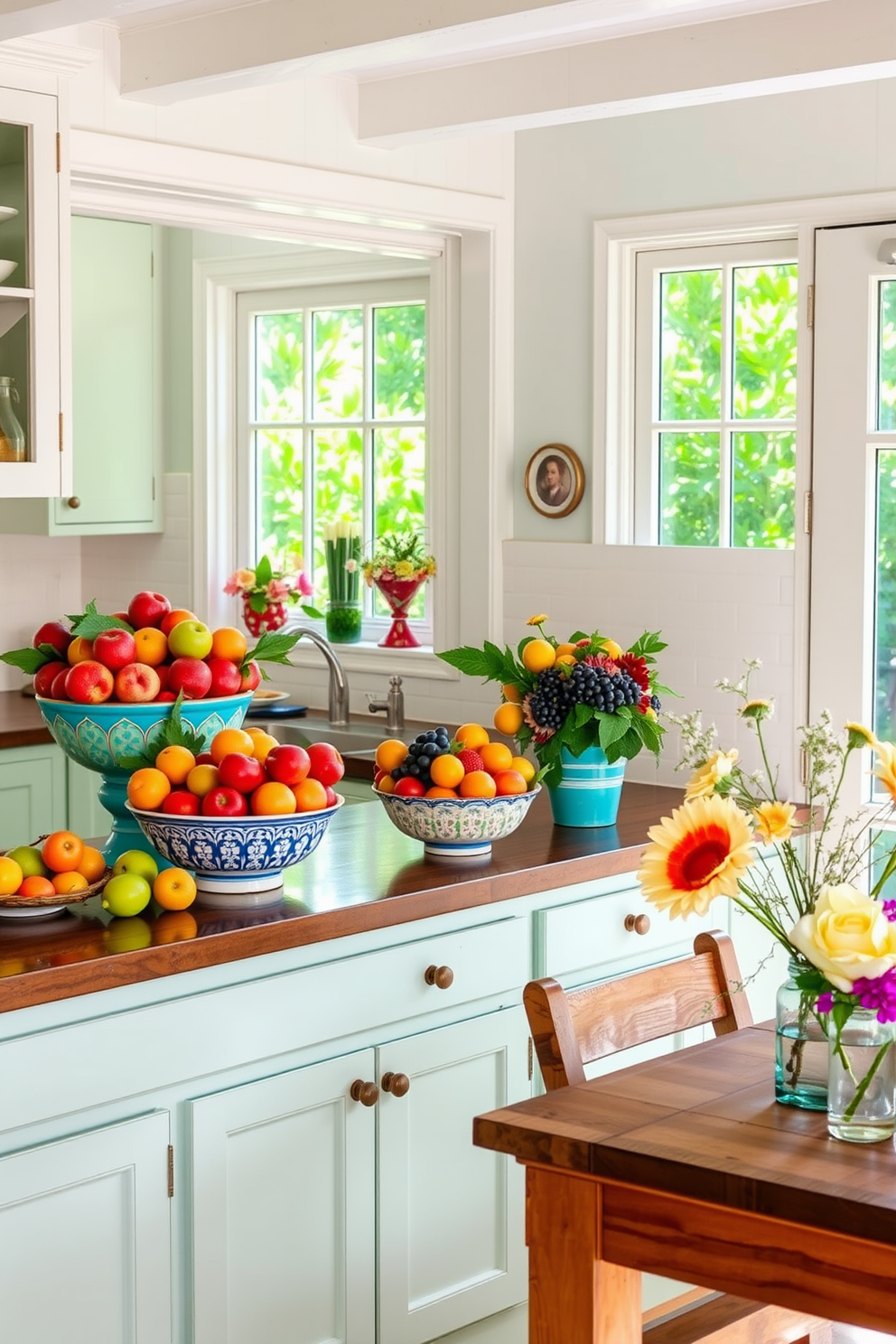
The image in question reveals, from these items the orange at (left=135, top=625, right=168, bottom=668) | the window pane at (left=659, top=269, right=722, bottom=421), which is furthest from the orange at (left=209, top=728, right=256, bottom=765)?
the window pane at (left=659, top=269, right=722, bottom=421)

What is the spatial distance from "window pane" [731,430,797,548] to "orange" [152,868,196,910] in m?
2.08

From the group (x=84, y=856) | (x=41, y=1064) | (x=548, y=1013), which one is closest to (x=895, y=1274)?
(x=548, y=1013)

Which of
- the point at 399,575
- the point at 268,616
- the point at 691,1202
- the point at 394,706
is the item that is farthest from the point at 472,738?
the point at 268,616

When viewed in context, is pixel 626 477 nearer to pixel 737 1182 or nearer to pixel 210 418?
pixel 210 418

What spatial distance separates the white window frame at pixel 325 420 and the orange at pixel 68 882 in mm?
2406

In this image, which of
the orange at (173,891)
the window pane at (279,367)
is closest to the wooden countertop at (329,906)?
the orange at (173,891)

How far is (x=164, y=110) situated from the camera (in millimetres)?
3814

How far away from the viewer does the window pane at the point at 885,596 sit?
12.9ft

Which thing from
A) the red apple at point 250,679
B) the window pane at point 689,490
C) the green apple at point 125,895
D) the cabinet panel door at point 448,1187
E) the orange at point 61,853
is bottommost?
the cabinet panel door at point 448,1187

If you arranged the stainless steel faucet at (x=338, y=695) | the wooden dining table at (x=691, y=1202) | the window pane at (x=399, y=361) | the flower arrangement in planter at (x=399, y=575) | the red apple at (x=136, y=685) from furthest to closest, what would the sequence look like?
the window pane at (x=399, y=361)
the flower arrangement in planter at (x=399, y=575)
the stainless steel faucet at (x=338, y=695)
the red apple at (x=136, y=685)
the wooden dining table at (x=691, y=1202)

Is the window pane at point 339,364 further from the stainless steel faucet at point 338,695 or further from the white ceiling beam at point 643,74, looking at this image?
the white ceiling beam at point 643,74

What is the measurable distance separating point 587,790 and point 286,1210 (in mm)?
1074

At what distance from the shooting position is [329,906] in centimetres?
273

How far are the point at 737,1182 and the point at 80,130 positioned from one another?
9.15 feet
